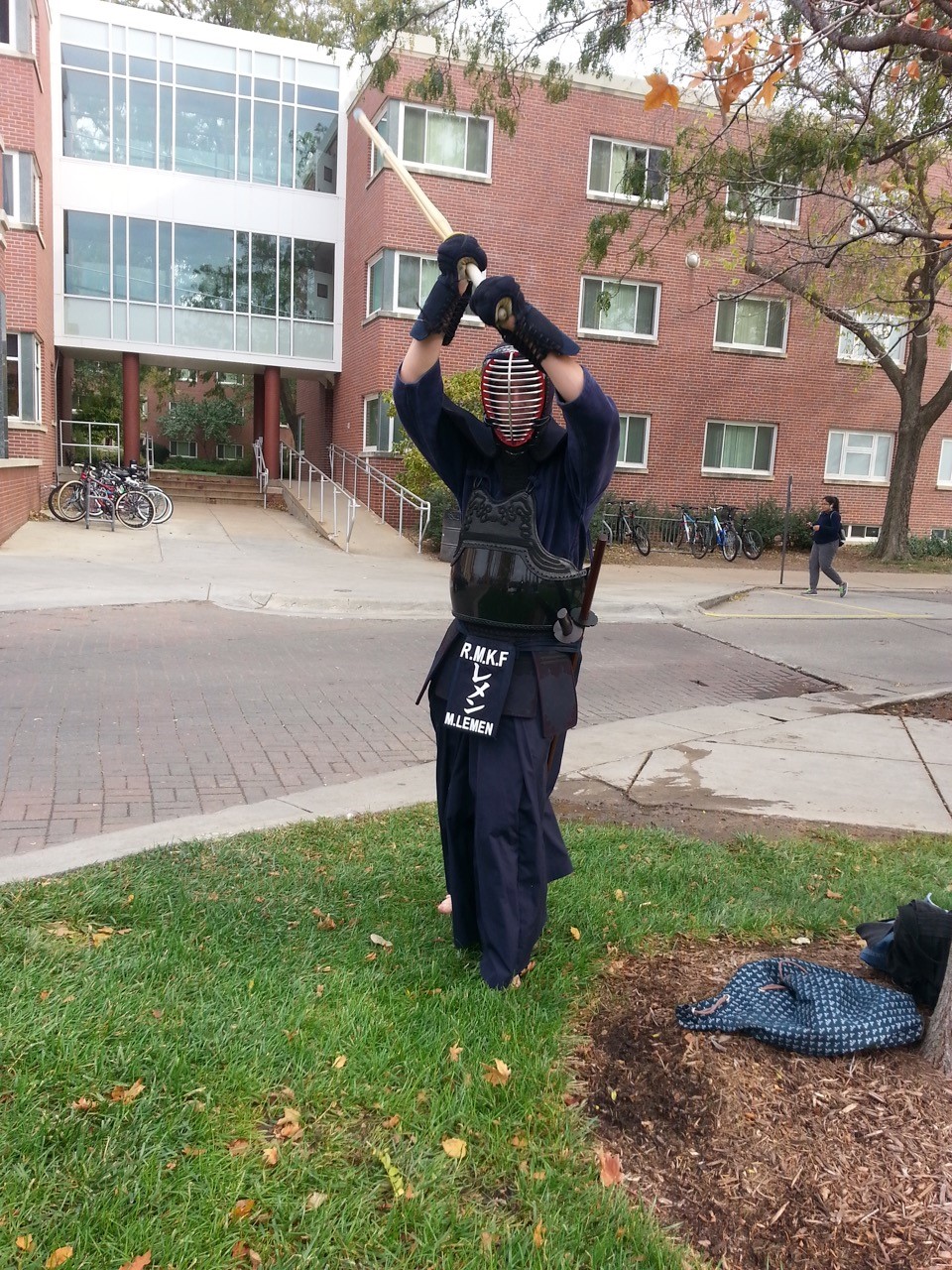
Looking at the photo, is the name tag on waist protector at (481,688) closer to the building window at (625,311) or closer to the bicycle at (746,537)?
the bicycle at (746,537)

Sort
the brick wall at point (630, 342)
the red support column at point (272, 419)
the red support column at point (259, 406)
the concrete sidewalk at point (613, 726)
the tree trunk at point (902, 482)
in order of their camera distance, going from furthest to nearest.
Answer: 1. the red support column at point (259, 406)
2. the red support column at point (272, 419)
3. the tree trunk at point (902, 482)
4. the brick wall at point (630, 342)
5. the concrete sidewalk at point (613, 726)

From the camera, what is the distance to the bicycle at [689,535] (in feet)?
72.7

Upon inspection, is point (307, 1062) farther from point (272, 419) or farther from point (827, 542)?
point (272, 419)

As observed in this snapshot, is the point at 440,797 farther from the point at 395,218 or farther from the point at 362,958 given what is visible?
the point at 395,218

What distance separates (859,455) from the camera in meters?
25.1

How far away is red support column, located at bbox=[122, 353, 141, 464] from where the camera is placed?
23562 millimetres

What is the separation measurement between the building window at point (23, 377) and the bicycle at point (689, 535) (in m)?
14.2

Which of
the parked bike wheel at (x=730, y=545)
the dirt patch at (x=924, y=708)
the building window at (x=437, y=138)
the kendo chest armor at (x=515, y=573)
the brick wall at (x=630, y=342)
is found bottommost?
the dirt patch at (x=924, y=708)

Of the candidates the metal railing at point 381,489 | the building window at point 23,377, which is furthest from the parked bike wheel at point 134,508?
the metal railing at point 381,489

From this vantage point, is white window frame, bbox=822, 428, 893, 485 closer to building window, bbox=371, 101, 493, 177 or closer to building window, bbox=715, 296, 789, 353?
building window, bbox=715, 296, 789, 353

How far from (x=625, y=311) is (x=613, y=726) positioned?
1770cm

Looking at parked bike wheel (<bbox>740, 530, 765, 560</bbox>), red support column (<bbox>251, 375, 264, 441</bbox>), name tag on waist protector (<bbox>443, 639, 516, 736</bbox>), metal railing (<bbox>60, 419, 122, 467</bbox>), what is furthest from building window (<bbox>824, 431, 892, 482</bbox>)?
name tag on waist protector (<bbox>443, 639, 516, 736</bbox>)

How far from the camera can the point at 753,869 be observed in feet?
14.1

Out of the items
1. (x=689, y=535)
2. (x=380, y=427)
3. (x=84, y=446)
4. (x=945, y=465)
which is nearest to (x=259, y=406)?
(x=84, y=446)
